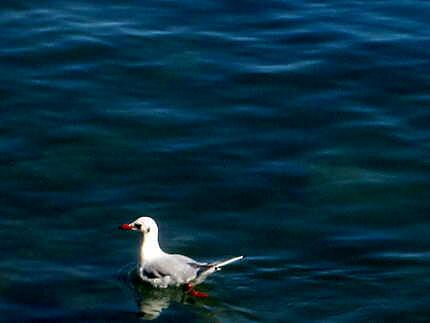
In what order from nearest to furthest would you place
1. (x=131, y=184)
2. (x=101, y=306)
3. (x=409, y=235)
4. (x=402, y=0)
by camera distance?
(x=101, y=306)
(x=409, y=235)
(x=131, y=184)
(x=402, y=0)

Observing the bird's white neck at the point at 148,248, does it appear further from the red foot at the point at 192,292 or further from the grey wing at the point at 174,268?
the red foot at the point at 192,292

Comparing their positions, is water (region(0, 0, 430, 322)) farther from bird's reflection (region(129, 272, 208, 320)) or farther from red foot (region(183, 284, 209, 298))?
red foot (region(183, 284, 209, 298))

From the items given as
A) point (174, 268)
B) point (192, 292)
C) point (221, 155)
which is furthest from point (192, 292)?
point (221, 155)

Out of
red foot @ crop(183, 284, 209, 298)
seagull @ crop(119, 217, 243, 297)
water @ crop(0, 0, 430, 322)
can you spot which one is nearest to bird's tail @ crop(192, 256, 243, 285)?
seagull @ crop(119, 217, 243, 297)

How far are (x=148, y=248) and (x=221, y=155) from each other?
5.30 meters

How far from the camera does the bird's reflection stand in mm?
22391

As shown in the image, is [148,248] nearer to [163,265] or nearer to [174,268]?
[163,265]

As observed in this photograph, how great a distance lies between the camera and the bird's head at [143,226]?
22578mm

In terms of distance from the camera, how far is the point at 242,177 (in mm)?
26562

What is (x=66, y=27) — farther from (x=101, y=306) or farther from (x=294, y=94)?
(x=101, y=306)

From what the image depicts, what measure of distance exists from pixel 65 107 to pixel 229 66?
464cm

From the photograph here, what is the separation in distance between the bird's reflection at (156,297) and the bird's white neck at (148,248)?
42cm

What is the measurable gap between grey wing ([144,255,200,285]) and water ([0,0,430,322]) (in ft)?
1.73

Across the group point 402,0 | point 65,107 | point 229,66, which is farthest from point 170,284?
point 402,0
